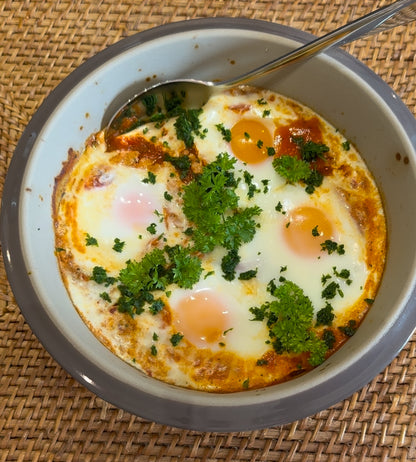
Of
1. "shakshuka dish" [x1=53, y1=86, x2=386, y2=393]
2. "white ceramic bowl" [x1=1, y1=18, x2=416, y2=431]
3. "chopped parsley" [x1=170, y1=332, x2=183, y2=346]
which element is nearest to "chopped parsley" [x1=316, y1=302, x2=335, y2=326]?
"shakshuka dish" [x1=53, y1=86, x2=386, y2=393]

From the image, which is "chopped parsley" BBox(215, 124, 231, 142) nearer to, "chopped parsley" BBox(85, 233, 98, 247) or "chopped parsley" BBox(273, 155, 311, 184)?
"chopped parsley" BBox(273, 155, 311, 184)

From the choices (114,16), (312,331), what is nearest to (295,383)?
(312,331)

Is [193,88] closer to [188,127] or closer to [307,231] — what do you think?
[188,127]

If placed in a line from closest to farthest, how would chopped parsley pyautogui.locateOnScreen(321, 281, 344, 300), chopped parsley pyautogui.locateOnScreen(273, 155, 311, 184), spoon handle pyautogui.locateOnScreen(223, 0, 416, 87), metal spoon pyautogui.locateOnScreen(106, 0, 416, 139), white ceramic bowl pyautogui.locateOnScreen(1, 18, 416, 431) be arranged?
1. white ceramic bowl pyautogui.locateOnScreen(1, 18, 416, 431)
2. spoon handle pyautogui.locateOnScreen(223, 0, 416, 87)
3. metal spoon pyautogui.locateOnScreen(106, 0, 416, 139)
4. chopped parsley pyautogui.locateOnScreen(321, 281, 344, 300)
5. chopped parsley pyautogui.locateOnScreen(273, 155, 311, 184)

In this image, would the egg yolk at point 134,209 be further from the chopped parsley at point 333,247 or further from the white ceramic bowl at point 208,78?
the chopped parsley at point 333,247

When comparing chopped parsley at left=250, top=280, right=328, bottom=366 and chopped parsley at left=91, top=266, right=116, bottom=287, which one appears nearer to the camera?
chopped parsley at left=250, top=280, right=328, bottom=366

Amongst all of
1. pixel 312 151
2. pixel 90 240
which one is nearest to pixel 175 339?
pixel 90 240

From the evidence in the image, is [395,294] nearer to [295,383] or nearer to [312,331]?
[312,331]
